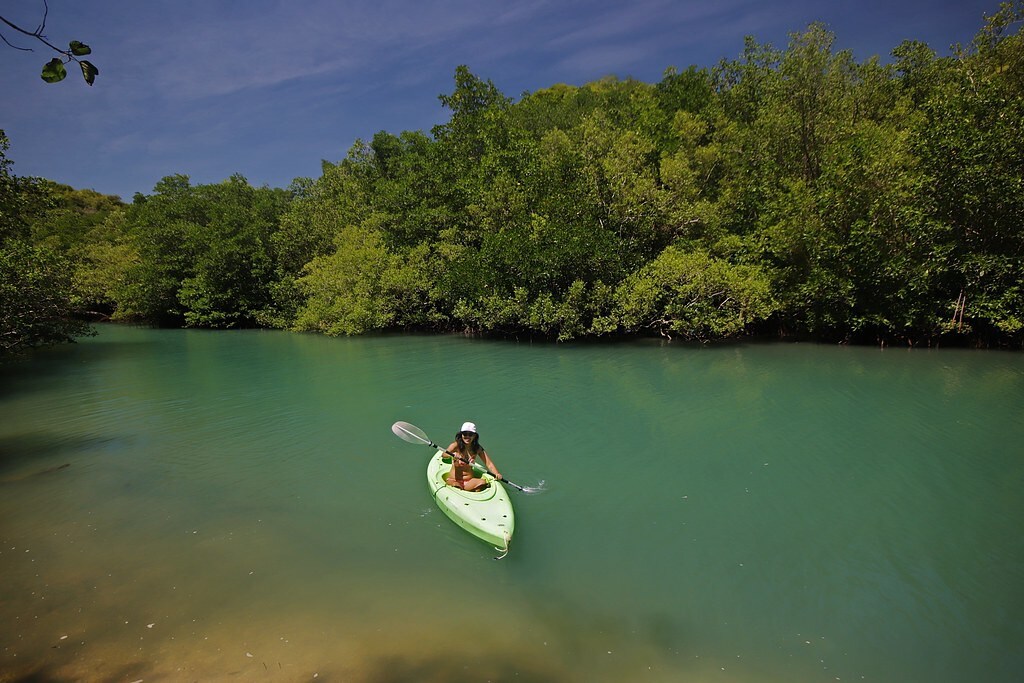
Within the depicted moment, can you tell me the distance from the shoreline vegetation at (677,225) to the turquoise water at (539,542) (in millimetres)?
7020

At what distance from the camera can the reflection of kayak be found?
6.19 meters

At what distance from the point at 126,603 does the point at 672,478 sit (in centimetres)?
735

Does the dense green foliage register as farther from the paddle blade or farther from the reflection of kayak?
the reflection of kayak

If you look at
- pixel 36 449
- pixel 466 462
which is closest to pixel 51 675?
pixel 466 462

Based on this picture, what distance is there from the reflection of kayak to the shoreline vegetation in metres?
16.1

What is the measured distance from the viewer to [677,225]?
24766 millimetres

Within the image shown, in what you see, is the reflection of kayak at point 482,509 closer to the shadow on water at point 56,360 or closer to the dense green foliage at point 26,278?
the shadow on water at point 56,360

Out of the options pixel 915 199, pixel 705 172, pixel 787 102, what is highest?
pixel 787 102

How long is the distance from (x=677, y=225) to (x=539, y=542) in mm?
21388

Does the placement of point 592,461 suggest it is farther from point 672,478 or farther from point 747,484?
point 747,484

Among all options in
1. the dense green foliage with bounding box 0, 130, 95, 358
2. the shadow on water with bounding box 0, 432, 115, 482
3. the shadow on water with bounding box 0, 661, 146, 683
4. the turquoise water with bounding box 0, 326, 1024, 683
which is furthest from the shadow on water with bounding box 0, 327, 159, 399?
the shadow on water with bounding box 0, 661, 146, 683

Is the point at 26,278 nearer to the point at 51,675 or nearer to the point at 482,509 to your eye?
the point at 51,675

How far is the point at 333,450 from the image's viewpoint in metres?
10.2

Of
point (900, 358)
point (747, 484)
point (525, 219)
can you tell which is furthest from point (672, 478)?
point (525, 219)
